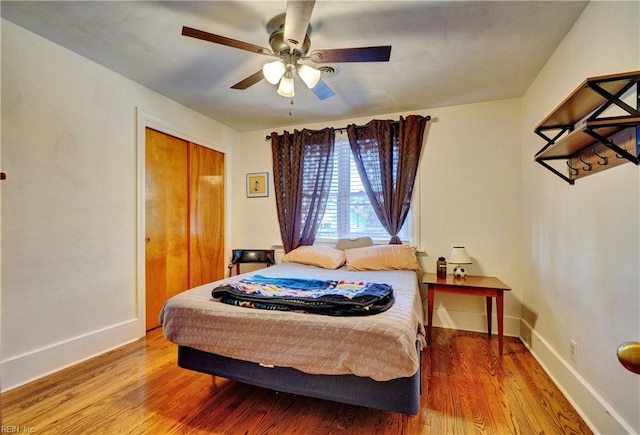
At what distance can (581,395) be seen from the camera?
1725 millimetres

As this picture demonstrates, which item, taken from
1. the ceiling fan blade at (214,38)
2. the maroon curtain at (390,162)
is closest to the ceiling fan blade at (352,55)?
the ceiling fan blade at (214,38)

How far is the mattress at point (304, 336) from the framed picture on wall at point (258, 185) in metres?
2.27

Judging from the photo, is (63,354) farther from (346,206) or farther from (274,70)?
(346,206)

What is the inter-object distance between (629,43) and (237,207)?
3997 mm

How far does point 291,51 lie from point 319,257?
1990 mm

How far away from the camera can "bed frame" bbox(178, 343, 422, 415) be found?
1.48m

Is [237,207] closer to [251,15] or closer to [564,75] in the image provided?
[251,15]

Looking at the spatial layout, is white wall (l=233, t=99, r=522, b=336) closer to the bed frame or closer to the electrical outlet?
the electrical outlet

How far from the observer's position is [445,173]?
Answer: 3.29 meters

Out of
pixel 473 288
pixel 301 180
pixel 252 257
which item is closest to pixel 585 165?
pixel 473 288

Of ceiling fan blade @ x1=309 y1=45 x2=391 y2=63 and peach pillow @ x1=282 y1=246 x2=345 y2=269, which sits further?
peach pillow @ x1=282 y1=246 x2=345 y2=269

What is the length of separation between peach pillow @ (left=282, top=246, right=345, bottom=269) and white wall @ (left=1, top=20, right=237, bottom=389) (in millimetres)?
1602

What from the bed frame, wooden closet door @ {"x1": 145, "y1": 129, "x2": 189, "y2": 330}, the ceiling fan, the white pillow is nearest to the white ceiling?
the ceiling fan

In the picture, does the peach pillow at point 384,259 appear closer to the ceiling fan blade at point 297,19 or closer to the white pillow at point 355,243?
the white pillow at point 355,243
